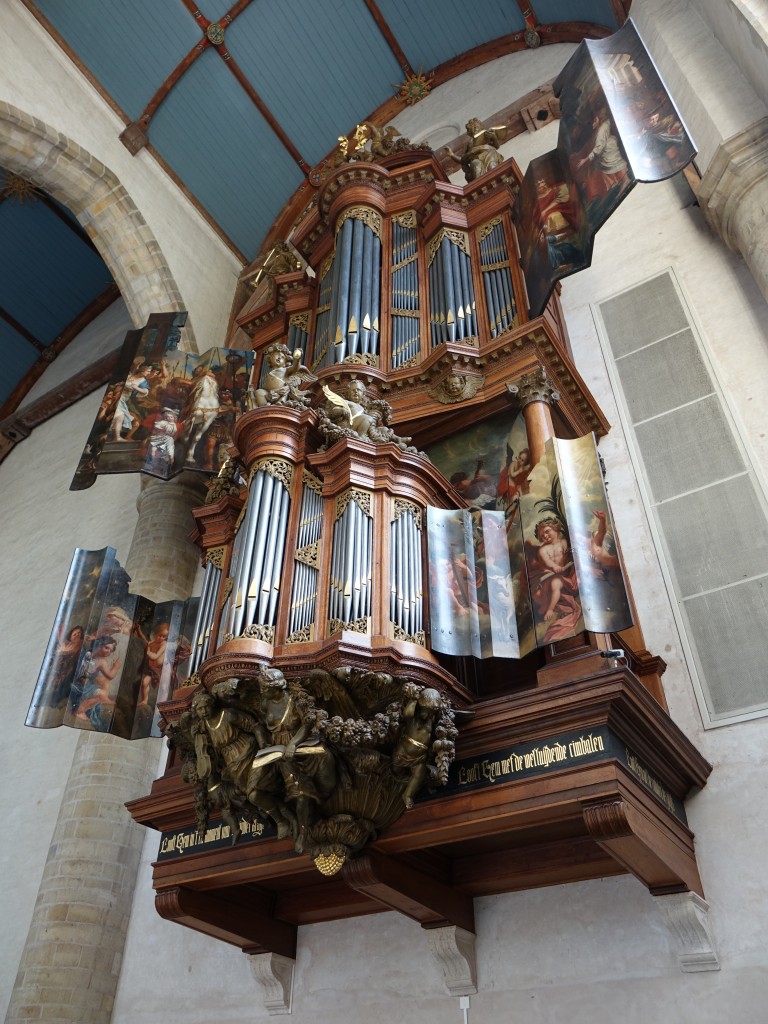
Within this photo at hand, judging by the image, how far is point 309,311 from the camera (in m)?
9.95

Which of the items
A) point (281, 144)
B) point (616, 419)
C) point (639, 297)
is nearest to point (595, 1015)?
point (616, 419)

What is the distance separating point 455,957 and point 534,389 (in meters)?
4.17

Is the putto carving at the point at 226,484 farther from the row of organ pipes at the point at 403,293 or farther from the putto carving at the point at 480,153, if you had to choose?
the putto carving at the point at 480,153

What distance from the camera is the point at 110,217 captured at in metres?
13.1

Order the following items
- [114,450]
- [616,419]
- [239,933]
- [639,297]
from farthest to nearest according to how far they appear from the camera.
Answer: [114,450], [639,297], [616,419], [239,933]

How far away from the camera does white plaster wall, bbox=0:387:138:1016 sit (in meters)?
9.03

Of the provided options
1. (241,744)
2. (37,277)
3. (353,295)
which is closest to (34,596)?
(353,295)

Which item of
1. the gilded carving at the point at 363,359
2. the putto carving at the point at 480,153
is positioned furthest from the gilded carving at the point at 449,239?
the gilded carving at the point at 363,359

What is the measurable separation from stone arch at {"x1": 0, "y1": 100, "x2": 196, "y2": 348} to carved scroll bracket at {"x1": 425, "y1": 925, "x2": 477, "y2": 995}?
893 centimetres

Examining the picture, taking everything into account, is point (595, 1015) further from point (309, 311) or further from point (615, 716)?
point (309, 311)

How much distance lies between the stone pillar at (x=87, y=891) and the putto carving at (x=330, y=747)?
364 cm

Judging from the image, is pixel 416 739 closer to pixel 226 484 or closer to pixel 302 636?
pixel 302 636

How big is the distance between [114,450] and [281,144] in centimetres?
775

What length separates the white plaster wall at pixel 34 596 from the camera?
9031 mm
